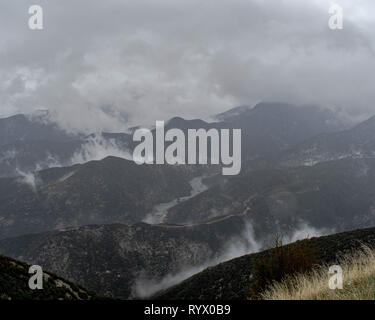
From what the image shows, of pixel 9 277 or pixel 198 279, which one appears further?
pixel 198 279

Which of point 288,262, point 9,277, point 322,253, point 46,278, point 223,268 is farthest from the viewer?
point 223,268

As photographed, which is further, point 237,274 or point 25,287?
point 237,274

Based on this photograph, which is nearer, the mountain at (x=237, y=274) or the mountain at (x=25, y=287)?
the mountain at (x=25, y=287)

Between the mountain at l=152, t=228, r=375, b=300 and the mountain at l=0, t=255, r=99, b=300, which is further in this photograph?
the mountain at l=152, t=228, r=375, b=300

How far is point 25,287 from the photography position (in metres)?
24.0

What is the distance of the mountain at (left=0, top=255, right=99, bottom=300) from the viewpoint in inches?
864

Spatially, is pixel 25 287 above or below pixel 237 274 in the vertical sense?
above

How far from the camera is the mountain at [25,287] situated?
22.0m
